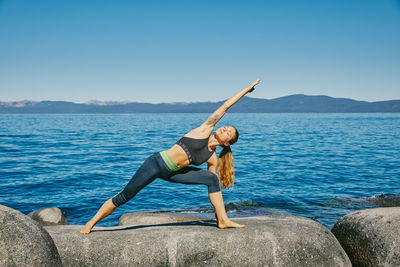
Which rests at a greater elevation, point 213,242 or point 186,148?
point 186,148

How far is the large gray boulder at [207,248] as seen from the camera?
522cm

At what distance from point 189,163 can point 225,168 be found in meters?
0.94

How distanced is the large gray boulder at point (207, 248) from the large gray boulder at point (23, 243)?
0.65 meters

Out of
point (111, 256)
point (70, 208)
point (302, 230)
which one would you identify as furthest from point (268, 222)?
point (70, 208)

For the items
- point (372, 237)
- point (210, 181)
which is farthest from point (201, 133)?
point (372, 237)

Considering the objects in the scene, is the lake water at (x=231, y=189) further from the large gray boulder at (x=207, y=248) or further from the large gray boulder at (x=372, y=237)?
the large gray boulder at (x=207, y=248)

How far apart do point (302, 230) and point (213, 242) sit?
1.52 meters

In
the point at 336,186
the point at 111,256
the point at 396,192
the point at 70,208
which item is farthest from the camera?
the point at 336,186

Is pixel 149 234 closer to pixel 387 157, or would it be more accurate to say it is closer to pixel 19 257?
pixel 19 257

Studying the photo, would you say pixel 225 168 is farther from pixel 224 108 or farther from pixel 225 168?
pixel 224 108

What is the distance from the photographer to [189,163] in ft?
18.9

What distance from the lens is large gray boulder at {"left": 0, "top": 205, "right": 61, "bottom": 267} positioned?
430cm

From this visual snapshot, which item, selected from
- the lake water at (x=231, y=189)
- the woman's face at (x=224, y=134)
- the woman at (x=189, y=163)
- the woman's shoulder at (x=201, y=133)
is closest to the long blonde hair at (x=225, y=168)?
the woman at (x=189, y=163)

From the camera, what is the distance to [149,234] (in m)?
5.64
